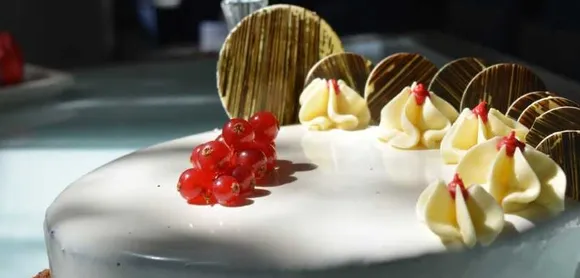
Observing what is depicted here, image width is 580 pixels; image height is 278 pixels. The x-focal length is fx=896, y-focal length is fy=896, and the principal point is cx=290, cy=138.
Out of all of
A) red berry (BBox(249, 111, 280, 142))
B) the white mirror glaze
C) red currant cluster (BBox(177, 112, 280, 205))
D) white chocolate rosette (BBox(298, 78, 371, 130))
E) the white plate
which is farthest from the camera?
the white plate

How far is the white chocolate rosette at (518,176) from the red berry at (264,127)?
195 mm

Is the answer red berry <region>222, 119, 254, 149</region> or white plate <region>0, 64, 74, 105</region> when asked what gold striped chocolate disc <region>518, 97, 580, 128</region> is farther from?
white plate <region>0, 64, 74, 105</region>

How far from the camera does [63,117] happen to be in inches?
62.7

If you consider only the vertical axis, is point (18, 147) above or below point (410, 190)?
below

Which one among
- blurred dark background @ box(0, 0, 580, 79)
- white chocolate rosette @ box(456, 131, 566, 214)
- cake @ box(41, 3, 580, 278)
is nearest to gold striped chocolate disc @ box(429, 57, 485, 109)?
cake @ box(41, 3, 580, 278)

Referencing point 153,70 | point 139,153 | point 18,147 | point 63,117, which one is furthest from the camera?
point 153,70

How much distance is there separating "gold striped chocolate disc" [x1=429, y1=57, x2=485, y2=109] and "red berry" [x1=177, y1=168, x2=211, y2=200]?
33 cm

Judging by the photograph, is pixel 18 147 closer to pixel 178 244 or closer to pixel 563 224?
pixel 178 244

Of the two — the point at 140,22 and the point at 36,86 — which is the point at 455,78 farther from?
the point at 140,22

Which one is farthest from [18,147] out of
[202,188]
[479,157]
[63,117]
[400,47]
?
[400,47]

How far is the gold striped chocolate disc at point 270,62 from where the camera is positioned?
1028 millimetres

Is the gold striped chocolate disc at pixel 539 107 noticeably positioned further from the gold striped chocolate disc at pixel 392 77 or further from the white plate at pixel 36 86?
the white plate at pixel 36 86

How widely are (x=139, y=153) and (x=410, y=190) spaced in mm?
285

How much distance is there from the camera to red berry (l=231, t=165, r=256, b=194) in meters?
0.73
